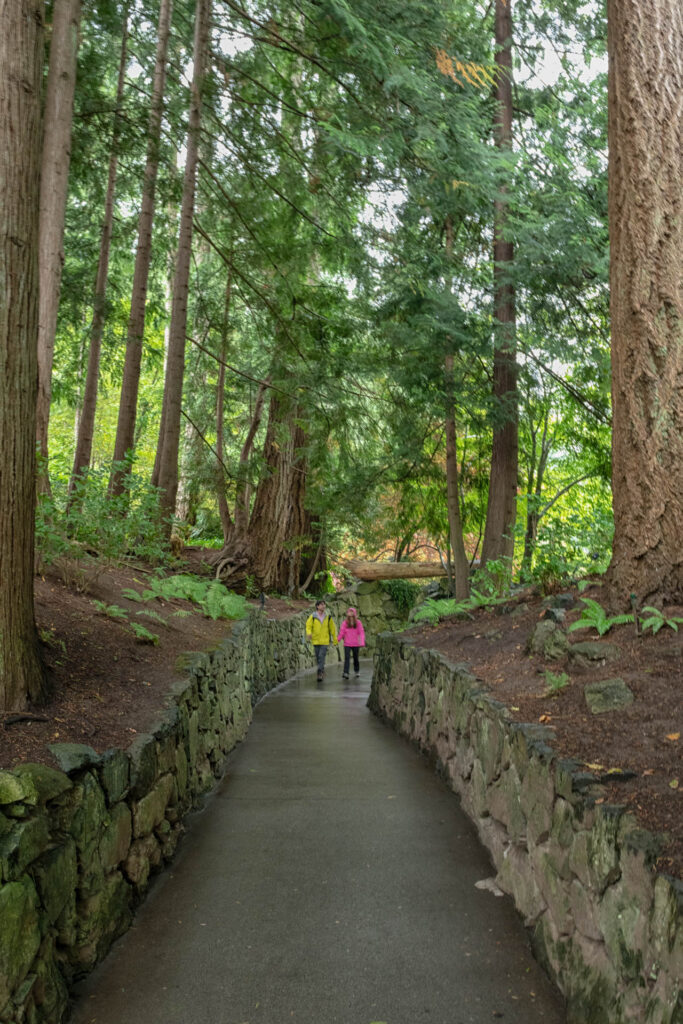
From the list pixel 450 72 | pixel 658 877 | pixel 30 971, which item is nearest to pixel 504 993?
pixel 658 877

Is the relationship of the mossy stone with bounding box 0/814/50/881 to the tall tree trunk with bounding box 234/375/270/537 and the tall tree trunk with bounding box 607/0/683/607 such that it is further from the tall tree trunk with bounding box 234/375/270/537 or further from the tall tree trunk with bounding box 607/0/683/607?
the tall tree trunk with bounding box 234/375/270/537

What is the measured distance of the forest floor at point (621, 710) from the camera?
337 cm

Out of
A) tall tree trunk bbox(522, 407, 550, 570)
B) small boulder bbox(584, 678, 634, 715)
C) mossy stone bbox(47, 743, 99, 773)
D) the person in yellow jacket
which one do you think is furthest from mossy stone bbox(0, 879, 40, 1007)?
the person in yellow jacket

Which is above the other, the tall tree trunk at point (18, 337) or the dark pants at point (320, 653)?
the tall tree trunk at point (18, 337)

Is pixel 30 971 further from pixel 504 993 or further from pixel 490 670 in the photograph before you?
pixel 490 670

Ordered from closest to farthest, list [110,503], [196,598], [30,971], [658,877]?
[658,877] < [30,971] < [110,503] < [196,598]

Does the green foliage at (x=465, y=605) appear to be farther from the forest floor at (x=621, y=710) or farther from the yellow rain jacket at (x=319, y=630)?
the yellow rain jacket at (x=319, y=630)

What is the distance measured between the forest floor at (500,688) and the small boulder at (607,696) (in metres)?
0.07

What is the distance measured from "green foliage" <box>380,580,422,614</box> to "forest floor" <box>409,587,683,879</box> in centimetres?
1687

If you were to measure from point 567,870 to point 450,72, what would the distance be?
8.57m

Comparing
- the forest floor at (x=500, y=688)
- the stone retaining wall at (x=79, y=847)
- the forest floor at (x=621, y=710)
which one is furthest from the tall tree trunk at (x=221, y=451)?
the stone retaining wall at (x=79, y=847)

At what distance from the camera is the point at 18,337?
4473 millimetres

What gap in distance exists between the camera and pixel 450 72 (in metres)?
9.12

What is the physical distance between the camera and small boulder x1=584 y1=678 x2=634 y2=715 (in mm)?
4758
